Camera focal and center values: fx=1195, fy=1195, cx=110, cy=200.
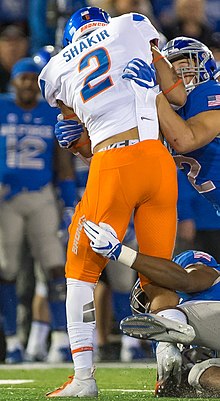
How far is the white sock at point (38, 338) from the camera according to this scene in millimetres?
8281

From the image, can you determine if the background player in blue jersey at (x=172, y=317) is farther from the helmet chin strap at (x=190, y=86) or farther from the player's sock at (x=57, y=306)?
the player's sock at (x=57, y=306)

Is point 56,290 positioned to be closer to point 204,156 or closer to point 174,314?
point 204,156

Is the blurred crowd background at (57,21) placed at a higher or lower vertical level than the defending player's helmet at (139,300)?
higher

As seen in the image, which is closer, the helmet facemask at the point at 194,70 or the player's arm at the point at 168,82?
the player's arm at the point at 168,82

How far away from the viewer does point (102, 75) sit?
536 centimetres

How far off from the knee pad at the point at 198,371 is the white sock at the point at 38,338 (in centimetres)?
309

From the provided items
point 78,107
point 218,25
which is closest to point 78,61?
point 78,107

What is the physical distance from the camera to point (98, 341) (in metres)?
8.28

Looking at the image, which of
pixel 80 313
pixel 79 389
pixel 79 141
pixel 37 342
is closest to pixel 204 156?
pixel 79 141

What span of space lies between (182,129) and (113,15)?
151 inches

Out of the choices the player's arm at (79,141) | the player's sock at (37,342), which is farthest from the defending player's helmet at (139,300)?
the player's sock at (37,342)

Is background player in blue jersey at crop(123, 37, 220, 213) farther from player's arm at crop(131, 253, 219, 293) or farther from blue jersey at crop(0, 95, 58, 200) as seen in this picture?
blue jersey at crop(0, 95, 58, 200)

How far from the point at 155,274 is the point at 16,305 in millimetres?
3239

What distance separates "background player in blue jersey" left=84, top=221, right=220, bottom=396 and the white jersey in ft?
1.59
